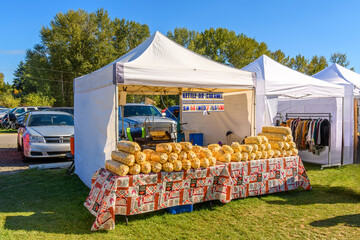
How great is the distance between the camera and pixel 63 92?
3400 cm

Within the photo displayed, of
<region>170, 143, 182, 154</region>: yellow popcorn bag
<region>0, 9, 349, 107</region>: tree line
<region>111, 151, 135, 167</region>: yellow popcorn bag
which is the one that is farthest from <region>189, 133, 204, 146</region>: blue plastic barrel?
<region>0, 9, 349, 107</region>: tree line

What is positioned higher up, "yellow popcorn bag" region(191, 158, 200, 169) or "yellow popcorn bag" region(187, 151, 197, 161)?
"yellow popcorn bag" region(187, 151, 197, 161)

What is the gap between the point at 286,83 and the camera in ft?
24.6

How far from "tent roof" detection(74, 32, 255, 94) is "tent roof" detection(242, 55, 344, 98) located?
1359mm

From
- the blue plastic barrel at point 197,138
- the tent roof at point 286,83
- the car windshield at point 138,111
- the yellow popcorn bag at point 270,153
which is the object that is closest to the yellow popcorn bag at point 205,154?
the yellow popcorn bag at point 270,153

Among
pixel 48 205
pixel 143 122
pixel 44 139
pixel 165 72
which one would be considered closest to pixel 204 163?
pixel 165 72

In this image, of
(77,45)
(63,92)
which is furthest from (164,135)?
(63,92)

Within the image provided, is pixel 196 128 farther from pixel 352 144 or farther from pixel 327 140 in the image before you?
pixel 352 144

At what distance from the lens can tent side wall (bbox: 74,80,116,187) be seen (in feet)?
16.2

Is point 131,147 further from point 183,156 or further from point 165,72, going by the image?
point 165,72

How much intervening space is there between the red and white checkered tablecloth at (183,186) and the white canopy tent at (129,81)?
3.58 feet

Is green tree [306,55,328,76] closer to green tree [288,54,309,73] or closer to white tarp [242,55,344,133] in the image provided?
green tree [288,54,309,73]

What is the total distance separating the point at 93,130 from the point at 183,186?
8.18 ft

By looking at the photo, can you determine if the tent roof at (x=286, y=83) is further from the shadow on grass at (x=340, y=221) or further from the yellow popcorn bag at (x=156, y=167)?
the yellow popcorn bag at (x=156, y=167)
